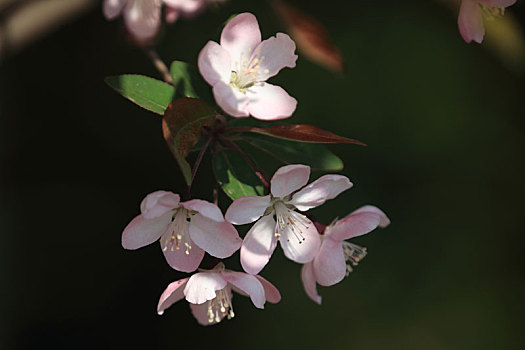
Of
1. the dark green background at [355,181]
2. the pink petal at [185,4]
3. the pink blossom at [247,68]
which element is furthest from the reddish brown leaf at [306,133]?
the dark green background at [355,181]

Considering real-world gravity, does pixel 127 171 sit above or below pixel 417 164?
above

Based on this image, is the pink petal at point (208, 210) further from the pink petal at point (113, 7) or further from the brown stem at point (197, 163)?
the pink petal at point (113, 7)

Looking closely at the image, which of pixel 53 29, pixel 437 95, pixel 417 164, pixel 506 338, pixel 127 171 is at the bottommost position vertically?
pixel 506 338

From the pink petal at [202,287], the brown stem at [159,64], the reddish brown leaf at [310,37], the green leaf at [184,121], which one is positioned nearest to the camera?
the green leaf at [184,121]

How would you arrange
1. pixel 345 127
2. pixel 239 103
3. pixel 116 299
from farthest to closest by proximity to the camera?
pixel 116 299
pixel 345 127
pixel 239 103

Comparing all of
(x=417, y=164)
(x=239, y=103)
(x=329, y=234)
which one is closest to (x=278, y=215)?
(x=329, y=234)

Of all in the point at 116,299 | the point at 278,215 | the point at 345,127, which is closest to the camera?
the point at 278,215

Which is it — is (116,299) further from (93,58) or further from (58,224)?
(93,58)
